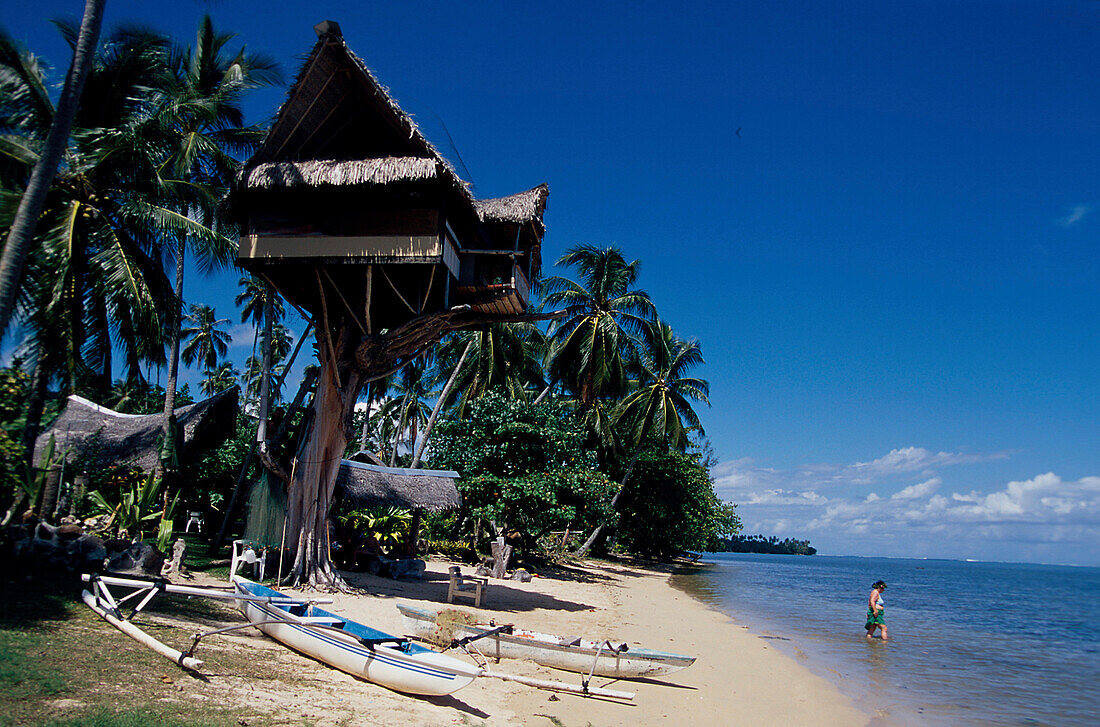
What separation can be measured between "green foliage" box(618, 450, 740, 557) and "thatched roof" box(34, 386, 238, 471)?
73.7 feet

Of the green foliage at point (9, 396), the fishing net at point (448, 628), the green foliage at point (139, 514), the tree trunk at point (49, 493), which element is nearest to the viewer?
the green foliage at point (9, 396)

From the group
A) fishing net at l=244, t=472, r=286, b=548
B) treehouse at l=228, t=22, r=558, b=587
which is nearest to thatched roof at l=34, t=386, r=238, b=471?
fishing net at l=244, t=472, r=286, b=548

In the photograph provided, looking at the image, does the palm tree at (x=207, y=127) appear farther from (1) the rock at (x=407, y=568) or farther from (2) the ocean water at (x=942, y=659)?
(2) the ocean water at (x=942, y=659)

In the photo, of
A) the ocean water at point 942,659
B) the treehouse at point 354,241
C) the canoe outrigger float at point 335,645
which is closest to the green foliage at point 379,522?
the treehouse at point 354,241

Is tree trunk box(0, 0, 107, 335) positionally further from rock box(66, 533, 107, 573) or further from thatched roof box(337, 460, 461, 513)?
thatched roof box(337, 460, 461, 513)

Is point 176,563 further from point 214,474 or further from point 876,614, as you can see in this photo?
point 876,614

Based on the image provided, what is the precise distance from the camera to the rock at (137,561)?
10484mm

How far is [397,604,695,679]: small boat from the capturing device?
9352 mm

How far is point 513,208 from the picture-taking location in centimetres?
1302

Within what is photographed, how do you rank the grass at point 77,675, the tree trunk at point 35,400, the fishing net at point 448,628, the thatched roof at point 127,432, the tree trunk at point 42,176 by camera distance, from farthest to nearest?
the thatched roof at point 127,432
the tree trunk at point 35,400
the fishing net at point 448,628
the tree trunk at point 42,176
the grass at point 77,675

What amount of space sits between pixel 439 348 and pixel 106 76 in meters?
23.1

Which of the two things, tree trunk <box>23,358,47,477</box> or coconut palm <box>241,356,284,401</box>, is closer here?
tree trunk <box>23,358,47,477</box>

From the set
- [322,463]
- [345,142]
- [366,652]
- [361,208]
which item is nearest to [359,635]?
[366,652]

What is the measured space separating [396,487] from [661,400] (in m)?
17.5
